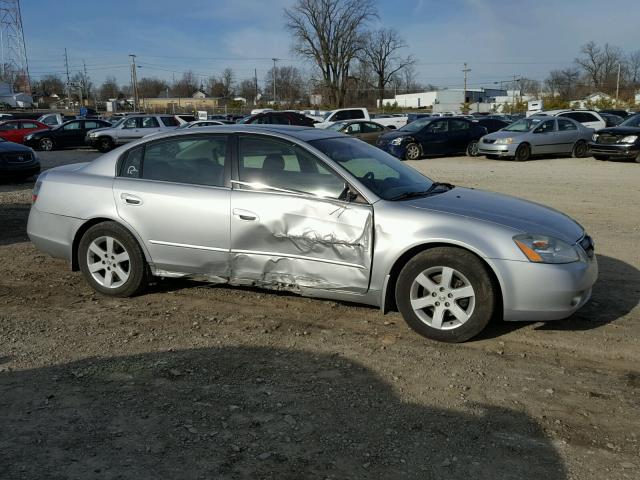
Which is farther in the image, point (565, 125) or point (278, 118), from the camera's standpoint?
point (278, 118)

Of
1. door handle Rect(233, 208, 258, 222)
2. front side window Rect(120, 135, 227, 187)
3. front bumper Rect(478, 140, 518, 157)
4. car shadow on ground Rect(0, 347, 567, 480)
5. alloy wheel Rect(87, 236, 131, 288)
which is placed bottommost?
car shadow on ground Rect(0, 347, 567, 480)

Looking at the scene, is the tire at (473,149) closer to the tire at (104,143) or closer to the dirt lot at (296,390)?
the tire at (104,143)

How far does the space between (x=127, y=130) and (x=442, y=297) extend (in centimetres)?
2474

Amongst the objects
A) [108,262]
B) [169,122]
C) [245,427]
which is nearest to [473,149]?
[169,122]

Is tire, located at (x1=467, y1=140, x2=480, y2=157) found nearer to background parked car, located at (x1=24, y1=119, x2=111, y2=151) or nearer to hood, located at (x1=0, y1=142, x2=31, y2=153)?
hood, located at (x1=0, y1=142, x2=31, y2=153)

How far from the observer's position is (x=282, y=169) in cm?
501

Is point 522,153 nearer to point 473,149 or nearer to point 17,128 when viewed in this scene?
point 473,149

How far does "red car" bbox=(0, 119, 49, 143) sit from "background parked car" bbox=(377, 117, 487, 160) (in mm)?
16842

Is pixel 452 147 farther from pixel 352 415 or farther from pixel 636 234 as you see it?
pixel 352 415

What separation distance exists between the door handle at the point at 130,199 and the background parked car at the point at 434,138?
16116mm

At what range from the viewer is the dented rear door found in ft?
15.2

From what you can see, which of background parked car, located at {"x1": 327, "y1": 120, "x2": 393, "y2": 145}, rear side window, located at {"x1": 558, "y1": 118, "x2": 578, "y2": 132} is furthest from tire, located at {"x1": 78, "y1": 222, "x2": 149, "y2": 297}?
rear side window, located at {"x1": 558, "y1": 118, "x2": 578, "y2": 132}

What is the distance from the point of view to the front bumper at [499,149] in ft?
65.6

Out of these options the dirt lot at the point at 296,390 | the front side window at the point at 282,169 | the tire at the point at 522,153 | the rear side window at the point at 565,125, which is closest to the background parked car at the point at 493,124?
the rear side window at the point at 565,125
